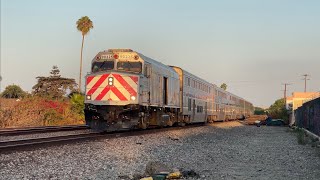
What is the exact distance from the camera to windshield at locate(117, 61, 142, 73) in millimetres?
18609

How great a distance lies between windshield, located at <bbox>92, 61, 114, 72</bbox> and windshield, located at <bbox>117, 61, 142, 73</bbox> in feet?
1.18

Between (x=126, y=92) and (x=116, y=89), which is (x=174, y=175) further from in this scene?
(x=116, y=89)

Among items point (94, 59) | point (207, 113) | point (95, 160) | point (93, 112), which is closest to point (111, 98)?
point (93, 112)

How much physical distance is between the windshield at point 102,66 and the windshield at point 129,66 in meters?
0.36

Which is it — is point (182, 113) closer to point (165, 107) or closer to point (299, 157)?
point (165, 107)

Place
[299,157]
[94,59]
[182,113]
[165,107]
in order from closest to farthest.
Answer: [299,157] → [94,59] → [165,107] → [182,113]

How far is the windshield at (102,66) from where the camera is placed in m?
18.7

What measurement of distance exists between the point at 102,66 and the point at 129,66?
127cm

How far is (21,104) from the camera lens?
2752 centimetres

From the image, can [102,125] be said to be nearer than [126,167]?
No

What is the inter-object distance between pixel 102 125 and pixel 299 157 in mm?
8265

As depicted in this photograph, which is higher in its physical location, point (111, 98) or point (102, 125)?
point (111, 98)

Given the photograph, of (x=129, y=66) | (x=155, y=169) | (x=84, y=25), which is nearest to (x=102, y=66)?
(x=129, y=66)

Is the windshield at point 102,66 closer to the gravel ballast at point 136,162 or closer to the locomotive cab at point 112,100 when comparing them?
the locomotive cab at point 112,100
